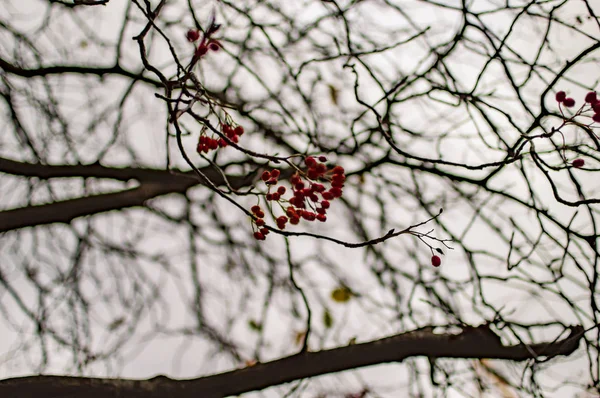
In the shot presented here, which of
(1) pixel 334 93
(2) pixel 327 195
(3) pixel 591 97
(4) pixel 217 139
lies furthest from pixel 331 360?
(1) pixel 334 93

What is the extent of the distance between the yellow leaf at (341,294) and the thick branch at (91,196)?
1509mm

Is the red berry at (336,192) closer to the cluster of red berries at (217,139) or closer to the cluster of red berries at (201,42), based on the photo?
the cluster of red berries at (217,139)

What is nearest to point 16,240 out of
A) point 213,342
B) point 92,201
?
point 92,201

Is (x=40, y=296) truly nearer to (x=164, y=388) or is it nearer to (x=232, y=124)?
(x=164, y=388)

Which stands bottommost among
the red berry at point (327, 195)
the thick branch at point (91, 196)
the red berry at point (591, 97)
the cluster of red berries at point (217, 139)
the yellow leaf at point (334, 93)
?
the red berry at point (327, 195)

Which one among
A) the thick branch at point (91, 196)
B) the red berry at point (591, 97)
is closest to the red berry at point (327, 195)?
the red berry at point (591, 97)

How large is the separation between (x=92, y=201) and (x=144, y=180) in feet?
1.45

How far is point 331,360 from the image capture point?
2361 millimetres

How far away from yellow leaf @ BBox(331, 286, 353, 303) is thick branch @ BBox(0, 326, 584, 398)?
Answer: 1.84 meters

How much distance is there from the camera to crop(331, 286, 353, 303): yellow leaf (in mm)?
4297

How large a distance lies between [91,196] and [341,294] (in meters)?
2.25

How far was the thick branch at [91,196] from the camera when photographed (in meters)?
2.86

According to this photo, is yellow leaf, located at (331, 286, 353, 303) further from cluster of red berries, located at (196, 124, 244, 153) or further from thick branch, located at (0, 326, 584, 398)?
cluster of red berries, located at (196, 124, 244, 153)

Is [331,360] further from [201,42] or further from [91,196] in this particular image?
[91,196]
